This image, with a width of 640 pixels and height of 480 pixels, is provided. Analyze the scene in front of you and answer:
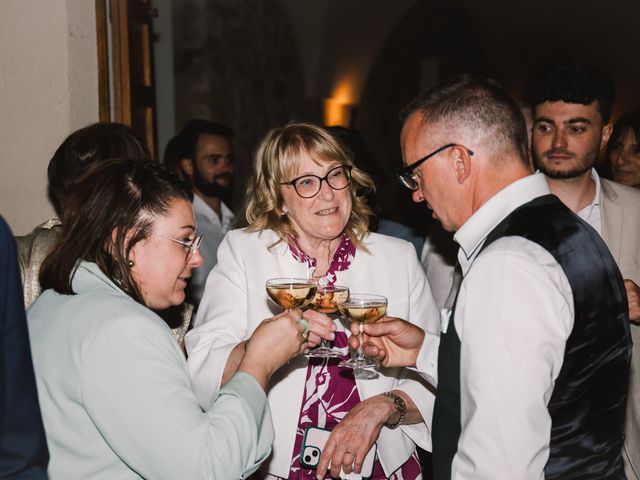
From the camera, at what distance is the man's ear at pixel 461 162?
5.45 ft

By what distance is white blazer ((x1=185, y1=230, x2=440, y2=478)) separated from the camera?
215 centimetres

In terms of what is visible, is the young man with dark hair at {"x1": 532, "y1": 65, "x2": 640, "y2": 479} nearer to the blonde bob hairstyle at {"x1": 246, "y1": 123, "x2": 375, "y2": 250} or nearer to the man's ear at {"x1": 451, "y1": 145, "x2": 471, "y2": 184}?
the blonde bob hairstyle at {"x1": 246, "y1": 123, "x2": 375, "y2": 250}

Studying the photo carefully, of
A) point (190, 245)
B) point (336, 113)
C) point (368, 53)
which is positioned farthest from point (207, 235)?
point (368, 53)

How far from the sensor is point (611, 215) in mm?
2891

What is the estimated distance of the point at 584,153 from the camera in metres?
2.98

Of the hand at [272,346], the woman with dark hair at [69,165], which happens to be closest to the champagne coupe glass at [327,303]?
the hand at [272,346]

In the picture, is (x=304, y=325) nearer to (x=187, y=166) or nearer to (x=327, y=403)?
(x=327, y=403)

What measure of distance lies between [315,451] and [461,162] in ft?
3.41

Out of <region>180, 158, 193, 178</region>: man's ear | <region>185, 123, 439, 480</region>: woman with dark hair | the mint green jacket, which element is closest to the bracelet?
<region>185, 123, 439, 480</region>: woman with dark hair

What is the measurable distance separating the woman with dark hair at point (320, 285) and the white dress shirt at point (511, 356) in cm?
65

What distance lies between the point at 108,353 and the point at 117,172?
0.50 m

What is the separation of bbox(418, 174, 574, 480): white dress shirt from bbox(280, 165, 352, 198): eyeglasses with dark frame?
107 cm

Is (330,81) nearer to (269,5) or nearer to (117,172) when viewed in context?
(269,5)

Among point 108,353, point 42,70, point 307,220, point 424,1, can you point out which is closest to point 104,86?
point 42,70
